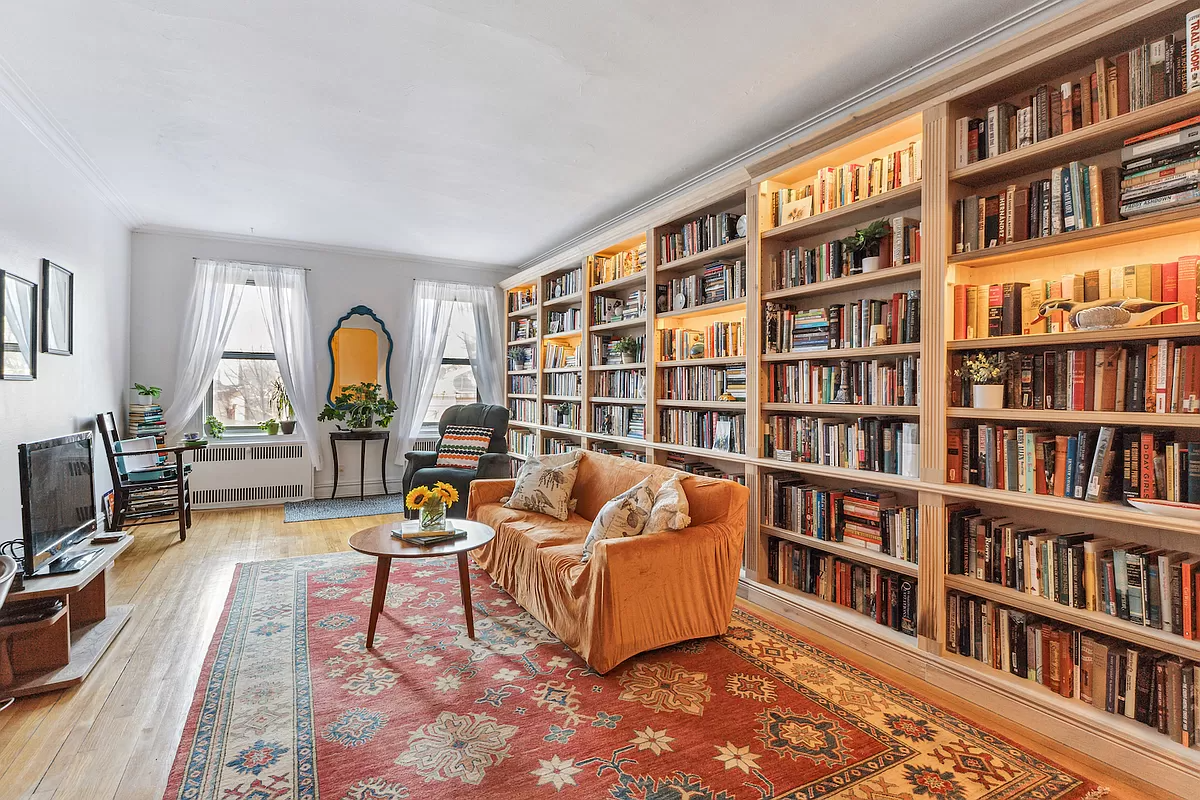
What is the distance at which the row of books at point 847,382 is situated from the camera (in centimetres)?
275

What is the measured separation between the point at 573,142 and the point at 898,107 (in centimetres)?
181

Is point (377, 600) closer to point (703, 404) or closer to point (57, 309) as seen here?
point (703, 404)

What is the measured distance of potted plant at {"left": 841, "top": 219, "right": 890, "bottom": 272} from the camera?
2.88 m

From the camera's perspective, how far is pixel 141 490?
477 centimetres

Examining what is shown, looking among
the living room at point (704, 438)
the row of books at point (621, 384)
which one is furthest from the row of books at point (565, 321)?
the living room at point (704, 438)

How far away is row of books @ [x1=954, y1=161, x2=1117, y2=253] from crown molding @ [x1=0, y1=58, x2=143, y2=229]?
4433 mm

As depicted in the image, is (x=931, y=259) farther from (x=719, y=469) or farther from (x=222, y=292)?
(x=222, y=292)

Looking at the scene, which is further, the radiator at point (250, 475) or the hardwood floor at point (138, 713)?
the radiator at point (250, 475)

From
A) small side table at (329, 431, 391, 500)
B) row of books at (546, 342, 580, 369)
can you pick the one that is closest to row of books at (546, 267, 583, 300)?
row of books at (546, 342, 580, 369)

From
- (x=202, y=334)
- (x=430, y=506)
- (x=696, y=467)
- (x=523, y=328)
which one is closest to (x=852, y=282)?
(x=696, y=467)

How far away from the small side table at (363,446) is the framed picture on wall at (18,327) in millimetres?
2993

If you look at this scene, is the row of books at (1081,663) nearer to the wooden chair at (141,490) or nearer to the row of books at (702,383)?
the row of books at (702,383)

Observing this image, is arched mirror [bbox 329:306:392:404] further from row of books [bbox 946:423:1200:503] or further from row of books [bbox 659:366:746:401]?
row of books [bbox 946:423:1200:503]

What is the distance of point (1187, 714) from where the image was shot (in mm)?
1896
